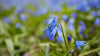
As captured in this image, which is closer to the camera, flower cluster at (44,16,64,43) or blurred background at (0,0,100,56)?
flower cluster at (44,16,64,43)

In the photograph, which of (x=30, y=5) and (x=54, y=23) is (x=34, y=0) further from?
(x=54, y=23)

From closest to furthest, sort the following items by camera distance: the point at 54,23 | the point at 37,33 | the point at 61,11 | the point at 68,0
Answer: the point at 54,23
the point at 37,33
the point at 61,11
the point at 68,0

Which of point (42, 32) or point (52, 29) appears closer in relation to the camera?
point (52, 29)

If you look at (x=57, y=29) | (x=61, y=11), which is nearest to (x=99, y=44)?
(x=57, y=29)

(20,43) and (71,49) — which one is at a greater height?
(71,49)

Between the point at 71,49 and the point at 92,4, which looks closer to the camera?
the point at 71,49

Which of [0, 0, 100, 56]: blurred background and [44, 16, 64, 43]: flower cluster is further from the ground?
[44, 16, 64, 43]: flower cluster

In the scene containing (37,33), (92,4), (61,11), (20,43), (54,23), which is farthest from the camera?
(61,11)

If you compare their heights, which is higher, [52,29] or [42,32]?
[52,29]

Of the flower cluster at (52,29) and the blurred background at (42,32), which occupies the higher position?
the flower cluster at (52,29)

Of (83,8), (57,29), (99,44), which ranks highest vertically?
(57,29)

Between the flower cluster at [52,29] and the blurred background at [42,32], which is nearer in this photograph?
the flower cluster at [52,29]
